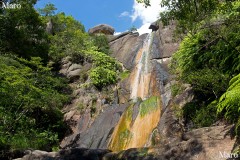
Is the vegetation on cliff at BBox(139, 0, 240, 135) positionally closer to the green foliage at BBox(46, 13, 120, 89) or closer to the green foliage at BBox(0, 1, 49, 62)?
the green foliage at BBox(46, 13, 120, 89)

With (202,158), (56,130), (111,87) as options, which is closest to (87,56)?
(111,87)

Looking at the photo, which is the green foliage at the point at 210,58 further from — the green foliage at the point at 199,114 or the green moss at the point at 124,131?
the green moss at the point at 124,131

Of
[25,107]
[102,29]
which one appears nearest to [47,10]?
[102,29]

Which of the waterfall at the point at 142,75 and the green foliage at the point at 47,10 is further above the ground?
the green foliage at the point at 47,10

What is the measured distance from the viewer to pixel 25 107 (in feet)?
43.6

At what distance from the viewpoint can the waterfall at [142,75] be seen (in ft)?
60.5

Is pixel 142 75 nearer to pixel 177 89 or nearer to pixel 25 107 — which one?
pixel 177 89

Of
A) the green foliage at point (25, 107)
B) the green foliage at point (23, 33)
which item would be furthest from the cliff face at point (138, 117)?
the green foliage at point (23, 33)

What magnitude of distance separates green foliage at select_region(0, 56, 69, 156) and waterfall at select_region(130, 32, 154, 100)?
15.0 feet

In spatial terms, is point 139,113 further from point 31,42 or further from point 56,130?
point 31,42

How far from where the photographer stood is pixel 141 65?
21.1 metres

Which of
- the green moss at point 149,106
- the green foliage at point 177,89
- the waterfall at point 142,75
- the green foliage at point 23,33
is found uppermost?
the green foliage at point 23,33

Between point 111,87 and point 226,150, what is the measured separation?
1451 cm

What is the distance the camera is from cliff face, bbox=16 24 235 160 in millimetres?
7328
